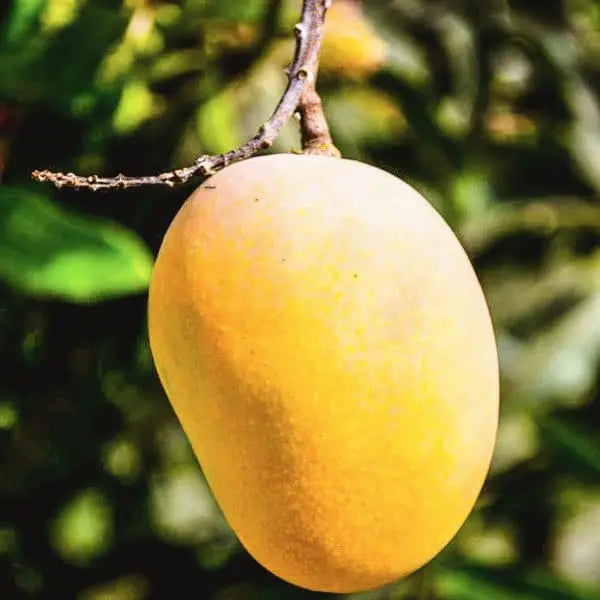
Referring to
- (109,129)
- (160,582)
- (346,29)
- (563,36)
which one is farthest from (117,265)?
(563,36)

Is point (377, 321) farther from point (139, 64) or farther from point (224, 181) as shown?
point (139, 64)

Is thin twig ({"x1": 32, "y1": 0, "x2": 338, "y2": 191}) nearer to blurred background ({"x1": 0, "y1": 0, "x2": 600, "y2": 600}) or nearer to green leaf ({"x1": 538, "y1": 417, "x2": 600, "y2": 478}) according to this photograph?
blurred background ({"x1": 0, "y1": 0, "x2": 600, "y2": 600})

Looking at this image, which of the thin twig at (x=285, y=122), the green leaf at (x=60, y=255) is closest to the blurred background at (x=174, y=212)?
the green leaf at (x=60, y=255)

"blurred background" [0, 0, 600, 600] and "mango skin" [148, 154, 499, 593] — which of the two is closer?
"mango skin" [148, 154, 499, 593]

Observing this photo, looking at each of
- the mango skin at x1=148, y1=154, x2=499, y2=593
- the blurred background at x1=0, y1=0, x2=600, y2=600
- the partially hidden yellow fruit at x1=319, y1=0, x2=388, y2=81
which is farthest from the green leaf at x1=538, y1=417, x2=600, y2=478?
the mango skin at x1=148, y1=154, x2=499, y2=593

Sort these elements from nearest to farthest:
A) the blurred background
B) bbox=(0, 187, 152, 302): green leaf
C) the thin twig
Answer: the thin twig
bbox=(0, 187, 152, 302): green leaf
the blurred background

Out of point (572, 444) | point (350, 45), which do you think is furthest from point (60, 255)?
point (572, 444)

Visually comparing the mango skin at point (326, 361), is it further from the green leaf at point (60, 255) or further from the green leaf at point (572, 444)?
the green leaf at point (572, 444)
